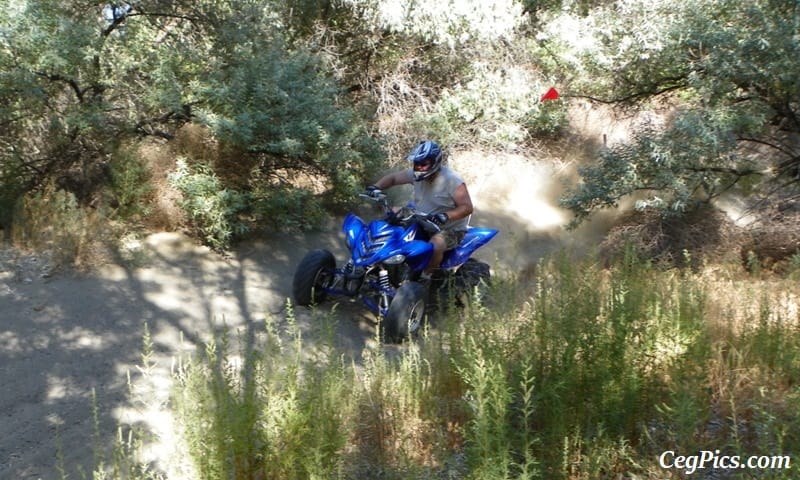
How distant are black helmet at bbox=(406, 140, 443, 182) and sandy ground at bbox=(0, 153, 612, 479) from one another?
112 cm

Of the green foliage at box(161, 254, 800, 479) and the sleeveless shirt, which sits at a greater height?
the sleeveless shirt

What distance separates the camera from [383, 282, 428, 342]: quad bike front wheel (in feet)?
21.6

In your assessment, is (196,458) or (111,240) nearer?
(196,458)

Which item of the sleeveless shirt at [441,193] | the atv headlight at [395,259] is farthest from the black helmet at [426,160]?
the atv headlight at [395,259]

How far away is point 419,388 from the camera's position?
14.1 feet

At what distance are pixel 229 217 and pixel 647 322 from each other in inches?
224

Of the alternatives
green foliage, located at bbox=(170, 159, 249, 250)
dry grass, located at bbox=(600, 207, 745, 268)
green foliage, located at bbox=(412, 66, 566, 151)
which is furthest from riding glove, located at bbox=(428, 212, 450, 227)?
green foliage, located at bbox=(412, 66, 566, 151)

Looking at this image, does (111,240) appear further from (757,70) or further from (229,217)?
(757,70)

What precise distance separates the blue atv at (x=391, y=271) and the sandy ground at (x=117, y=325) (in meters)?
0.39

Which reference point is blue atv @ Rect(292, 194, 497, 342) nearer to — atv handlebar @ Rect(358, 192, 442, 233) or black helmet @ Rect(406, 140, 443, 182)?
atv handlebar @ Rect(358, 192, 442, 233)

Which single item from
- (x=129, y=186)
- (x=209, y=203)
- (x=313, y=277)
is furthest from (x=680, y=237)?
(x=129, y=186)

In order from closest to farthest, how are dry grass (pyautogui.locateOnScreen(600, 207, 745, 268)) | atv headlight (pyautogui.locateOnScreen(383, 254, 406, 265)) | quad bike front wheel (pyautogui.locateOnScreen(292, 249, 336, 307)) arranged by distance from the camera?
atv headlight (pyautogui.locateOnScreen(383, 254, 406, 265)) < quad bike front wheel (pyautogui.locateOnScreen(292, 249, 336, 307)) < dry grass (pyautogui.locateOnScreen(600, 207, 745, 268))

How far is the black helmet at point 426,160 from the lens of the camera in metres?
7.23

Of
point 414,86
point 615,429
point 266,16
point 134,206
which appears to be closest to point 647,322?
point 615,429
